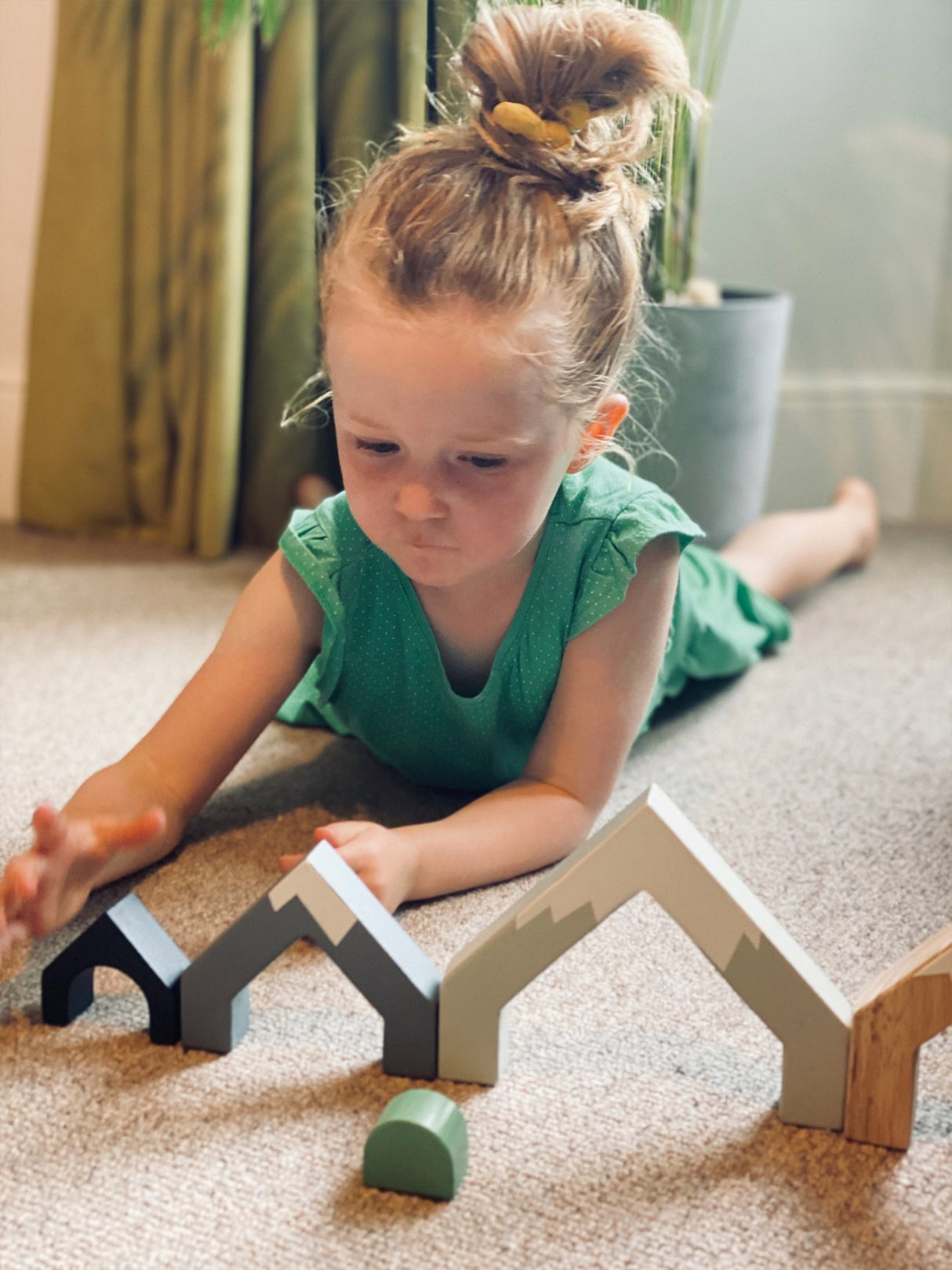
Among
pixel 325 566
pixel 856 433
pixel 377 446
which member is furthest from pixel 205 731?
pixel 856 433

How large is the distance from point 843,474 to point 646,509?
3.76 ft

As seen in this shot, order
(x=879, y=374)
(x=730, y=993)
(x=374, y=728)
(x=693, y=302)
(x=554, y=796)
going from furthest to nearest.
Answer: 1. (x=879, y=374)
2. (x=693, y=302)
3. (x=374, y=728)
4. (x=554, y=796)
5. (x=730, y=993)

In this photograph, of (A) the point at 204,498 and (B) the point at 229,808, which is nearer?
(B) the point at 229,808

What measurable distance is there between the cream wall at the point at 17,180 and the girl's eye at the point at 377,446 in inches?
43.7

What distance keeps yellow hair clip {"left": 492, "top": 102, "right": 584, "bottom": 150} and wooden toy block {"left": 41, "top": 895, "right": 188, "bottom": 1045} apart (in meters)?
0.47

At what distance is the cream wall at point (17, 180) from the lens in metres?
1.61

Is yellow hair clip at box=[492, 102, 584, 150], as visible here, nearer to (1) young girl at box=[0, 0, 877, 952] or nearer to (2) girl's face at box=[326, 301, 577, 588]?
(1) young girl at box=[0, 0, 877, 952]

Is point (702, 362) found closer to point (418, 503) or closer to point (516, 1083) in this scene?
point (418, 503)

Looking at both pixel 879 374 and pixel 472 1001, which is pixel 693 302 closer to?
pixel 879 374

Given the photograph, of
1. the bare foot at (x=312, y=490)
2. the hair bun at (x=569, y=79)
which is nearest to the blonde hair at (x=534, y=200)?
the hair bun at (x=569, y=79)

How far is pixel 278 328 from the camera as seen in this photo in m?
1.59

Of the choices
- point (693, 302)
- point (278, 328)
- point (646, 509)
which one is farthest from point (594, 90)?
point (278, 328)

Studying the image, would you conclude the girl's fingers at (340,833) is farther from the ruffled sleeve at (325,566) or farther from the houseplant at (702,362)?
the houseplant at (702,362)

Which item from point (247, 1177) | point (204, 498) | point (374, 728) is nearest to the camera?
point (247, 1177)
